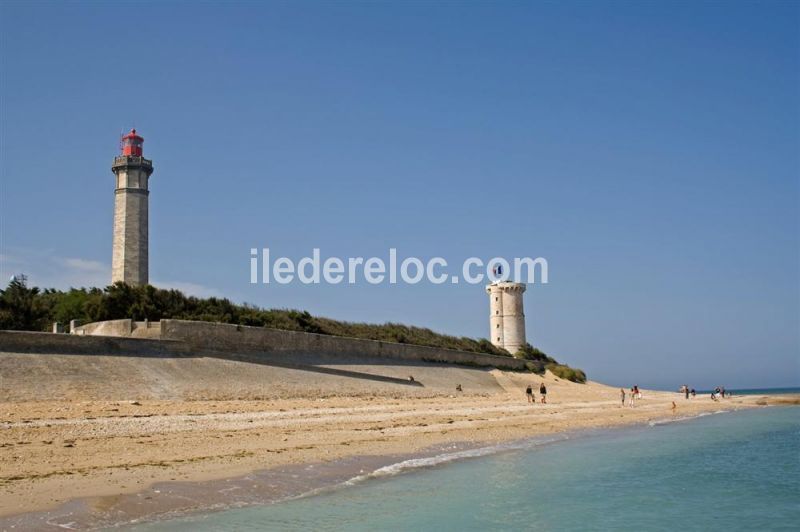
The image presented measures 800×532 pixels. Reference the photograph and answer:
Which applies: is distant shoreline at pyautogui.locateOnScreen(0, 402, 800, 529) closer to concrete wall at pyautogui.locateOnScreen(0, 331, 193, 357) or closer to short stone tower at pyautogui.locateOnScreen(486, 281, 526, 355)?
concrete wall at pyautogui.locateOnScreen(0, 331, 193, 357)

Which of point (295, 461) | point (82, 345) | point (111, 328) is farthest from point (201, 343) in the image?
point (295, 461)

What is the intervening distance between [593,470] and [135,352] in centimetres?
1394

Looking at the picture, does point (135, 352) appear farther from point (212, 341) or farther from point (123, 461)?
point (123, 461)

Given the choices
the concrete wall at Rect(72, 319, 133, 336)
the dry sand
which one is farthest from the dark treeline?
the dry sand

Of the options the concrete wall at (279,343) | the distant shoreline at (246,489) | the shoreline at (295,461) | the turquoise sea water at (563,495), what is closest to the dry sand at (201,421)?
the shoreline at (295,461)

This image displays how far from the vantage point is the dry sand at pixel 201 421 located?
35.6 ft

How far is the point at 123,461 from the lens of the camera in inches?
456

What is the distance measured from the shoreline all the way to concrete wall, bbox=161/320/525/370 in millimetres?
4347

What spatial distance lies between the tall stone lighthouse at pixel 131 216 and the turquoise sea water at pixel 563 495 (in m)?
26.1

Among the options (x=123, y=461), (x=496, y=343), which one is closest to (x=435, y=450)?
(x=123, y=461)

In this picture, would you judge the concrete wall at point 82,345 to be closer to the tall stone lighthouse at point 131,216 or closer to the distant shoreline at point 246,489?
the distant shoreline at point 246,489

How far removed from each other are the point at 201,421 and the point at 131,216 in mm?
23693

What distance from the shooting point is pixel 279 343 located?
91.7ft

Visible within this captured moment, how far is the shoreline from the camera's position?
8.92m
